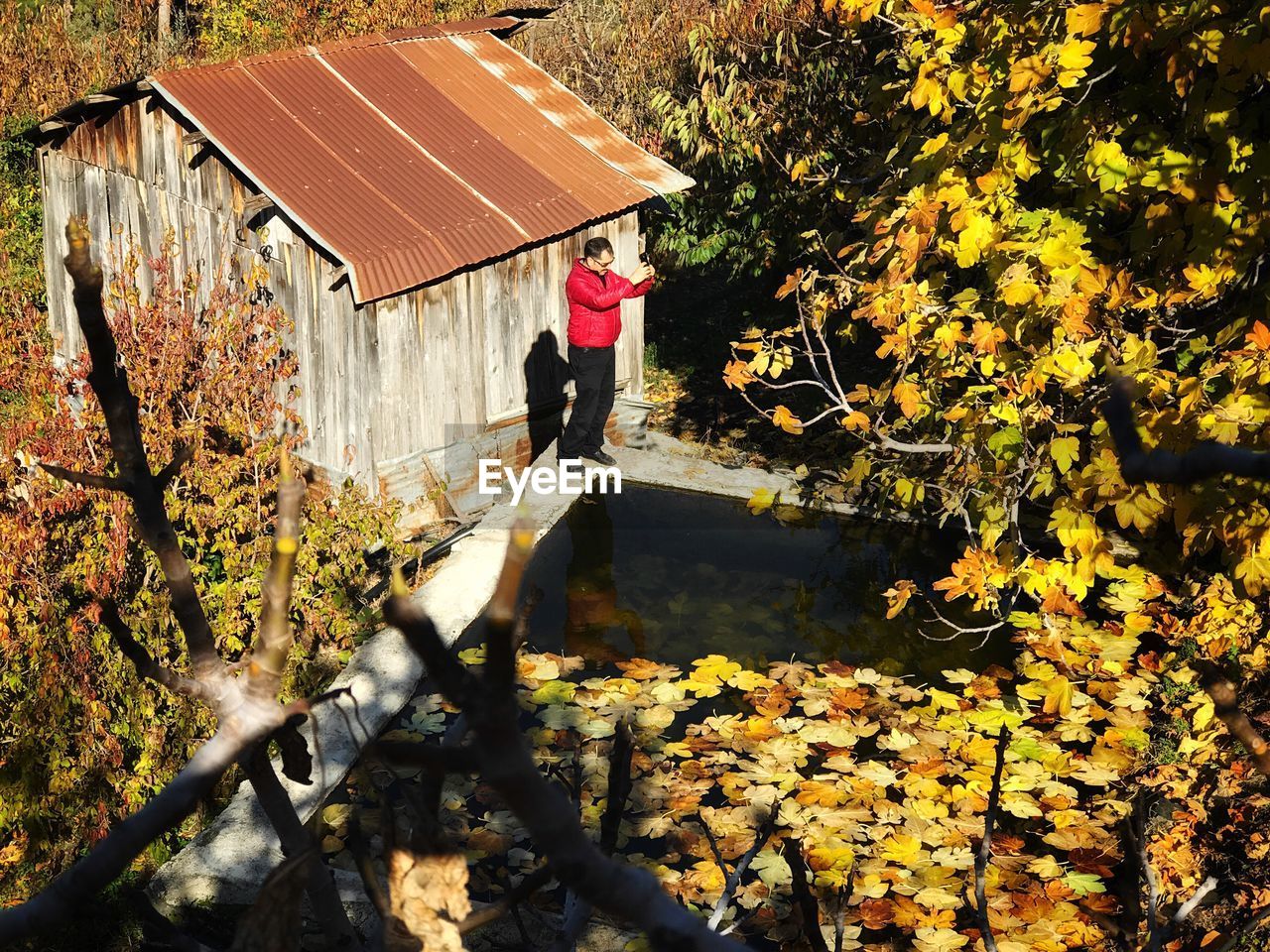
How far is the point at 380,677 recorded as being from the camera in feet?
22.3

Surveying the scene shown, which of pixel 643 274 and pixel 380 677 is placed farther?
pixel 643 274

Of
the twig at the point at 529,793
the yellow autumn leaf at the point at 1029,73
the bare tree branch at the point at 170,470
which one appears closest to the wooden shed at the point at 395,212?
the yellow autumn leaf at the point at 1029,73

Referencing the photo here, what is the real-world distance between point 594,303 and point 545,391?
1.77 metres

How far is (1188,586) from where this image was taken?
7051 millimetres

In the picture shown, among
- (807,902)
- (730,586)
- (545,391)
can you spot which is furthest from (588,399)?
(807,902)

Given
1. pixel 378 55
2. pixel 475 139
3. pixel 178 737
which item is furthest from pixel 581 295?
pixel 178 737

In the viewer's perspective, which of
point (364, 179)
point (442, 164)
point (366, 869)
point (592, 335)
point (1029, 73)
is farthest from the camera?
point (442, 164)

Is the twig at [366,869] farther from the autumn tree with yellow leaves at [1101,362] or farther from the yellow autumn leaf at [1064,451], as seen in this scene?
the yellow autumn leaf at [1064,451]

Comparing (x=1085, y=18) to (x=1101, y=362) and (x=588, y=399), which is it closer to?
(x=1101, y=362)

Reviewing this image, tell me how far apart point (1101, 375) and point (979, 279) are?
168 cm

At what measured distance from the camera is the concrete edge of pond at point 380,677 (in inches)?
205

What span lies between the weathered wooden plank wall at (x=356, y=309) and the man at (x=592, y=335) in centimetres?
98

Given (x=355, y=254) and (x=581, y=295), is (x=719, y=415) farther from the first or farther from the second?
(x=355, y=254)

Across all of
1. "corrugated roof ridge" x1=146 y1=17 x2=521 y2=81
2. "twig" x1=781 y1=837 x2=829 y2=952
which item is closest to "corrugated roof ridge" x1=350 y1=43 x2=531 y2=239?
"corrugated roof ridge" x1=146 y1=17 x2=521 y2=81
